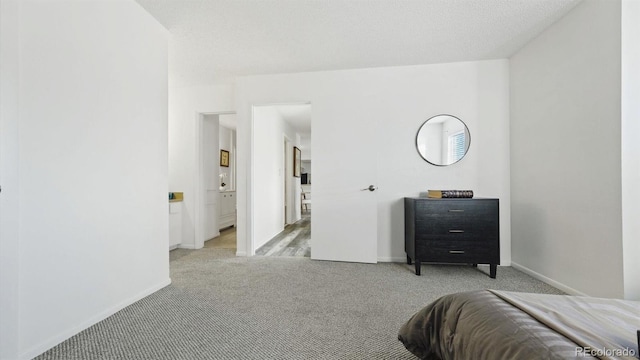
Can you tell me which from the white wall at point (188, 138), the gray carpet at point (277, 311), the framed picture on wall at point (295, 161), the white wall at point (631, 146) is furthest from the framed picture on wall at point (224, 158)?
the white wall at point (631, 146)

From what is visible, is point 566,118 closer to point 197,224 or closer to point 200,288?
point 200,288

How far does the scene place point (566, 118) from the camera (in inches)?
87.7

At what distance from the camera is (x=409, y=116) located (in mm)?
3172

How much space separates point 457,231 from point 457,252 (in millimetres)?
208

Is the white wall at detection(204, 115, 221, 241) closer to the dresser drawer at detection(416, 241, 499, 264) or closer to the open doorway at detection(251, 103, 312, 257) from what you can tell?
the open doorway at detection(251, 103, 312, 257)

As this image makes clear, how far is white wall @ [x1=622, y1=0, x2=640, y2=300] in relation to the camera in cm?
176

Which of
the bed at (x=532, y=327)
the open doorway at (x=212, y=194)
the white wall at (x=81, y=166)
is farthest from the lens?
the open doorway at (x=212, y=194)

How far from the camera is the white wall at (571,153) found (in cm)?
185

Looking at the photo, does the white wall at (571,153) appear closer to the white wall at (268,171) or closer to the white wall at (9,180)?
the white wall at (268,171)

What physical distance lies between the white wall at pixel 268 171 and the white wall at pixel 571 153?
3140 millimetres

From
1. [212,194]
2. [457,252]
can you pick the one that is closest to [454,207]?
[457,252]

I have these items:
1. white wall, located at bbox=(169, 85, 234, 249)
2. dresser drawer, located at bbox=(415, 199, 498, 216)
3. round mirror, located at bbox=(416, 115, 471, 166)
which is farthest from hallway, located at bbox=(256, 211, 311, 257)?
round mirror, located at bbox=(416, 115, 471, 166)

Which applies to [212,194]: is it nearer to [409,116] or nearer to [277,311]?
[277,311]

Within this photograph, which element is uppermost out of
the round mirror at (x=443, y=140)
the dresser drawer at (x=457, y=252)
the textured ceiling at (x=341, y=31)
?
the textured ceiling at (x=341, y=31)
